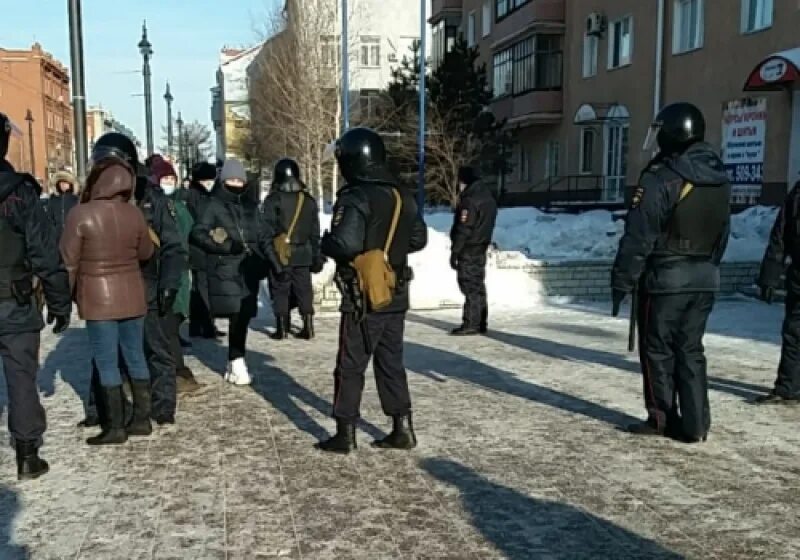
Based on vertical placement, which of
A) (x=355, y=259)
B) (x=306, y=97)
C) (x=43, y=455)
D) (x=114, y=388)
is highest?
(x=306, y=97)

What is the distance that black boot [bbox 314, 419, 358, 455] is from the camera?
5270 millimetres

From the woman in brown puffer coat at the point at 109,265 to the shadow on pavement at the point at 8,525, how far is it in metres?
0.91

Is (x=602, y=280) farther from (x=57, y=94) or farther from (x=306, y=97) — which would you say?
(x=57, y=94)

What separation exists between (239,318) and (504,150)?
2740 cm

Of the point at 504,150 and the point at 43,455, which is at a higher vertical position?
the point at 504,150

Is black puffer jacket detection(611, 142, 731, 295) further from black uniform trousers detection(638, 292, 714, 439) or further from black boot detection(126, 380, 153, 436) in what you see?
black boot detection(126, 380, 153, 436)

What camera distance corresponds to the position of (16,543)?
155 inches

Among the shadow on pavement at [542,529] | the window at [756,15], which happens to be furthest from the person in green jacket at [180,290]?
the window at [756,15]

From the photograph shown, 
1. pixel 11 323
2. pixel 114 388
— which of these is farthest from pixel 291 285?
Answer: pixel 11 323

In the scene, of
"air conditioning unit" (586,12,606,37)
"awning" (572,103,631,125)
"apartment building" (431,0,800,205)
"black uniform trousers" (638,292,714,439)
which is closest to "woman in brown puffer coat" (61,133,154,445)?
"black uniform trousers" (638,292,714,439)

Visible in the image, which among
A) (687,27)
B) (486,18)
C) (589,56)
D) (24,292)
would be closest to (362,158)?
(24,292)

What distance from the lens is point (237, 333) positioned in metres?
7.02

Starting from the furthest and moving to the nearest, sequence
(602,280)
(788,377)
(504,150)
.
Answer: (504,150) → (602,280) → (788,377)

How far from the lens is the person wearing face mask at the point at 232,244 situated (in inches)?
263
